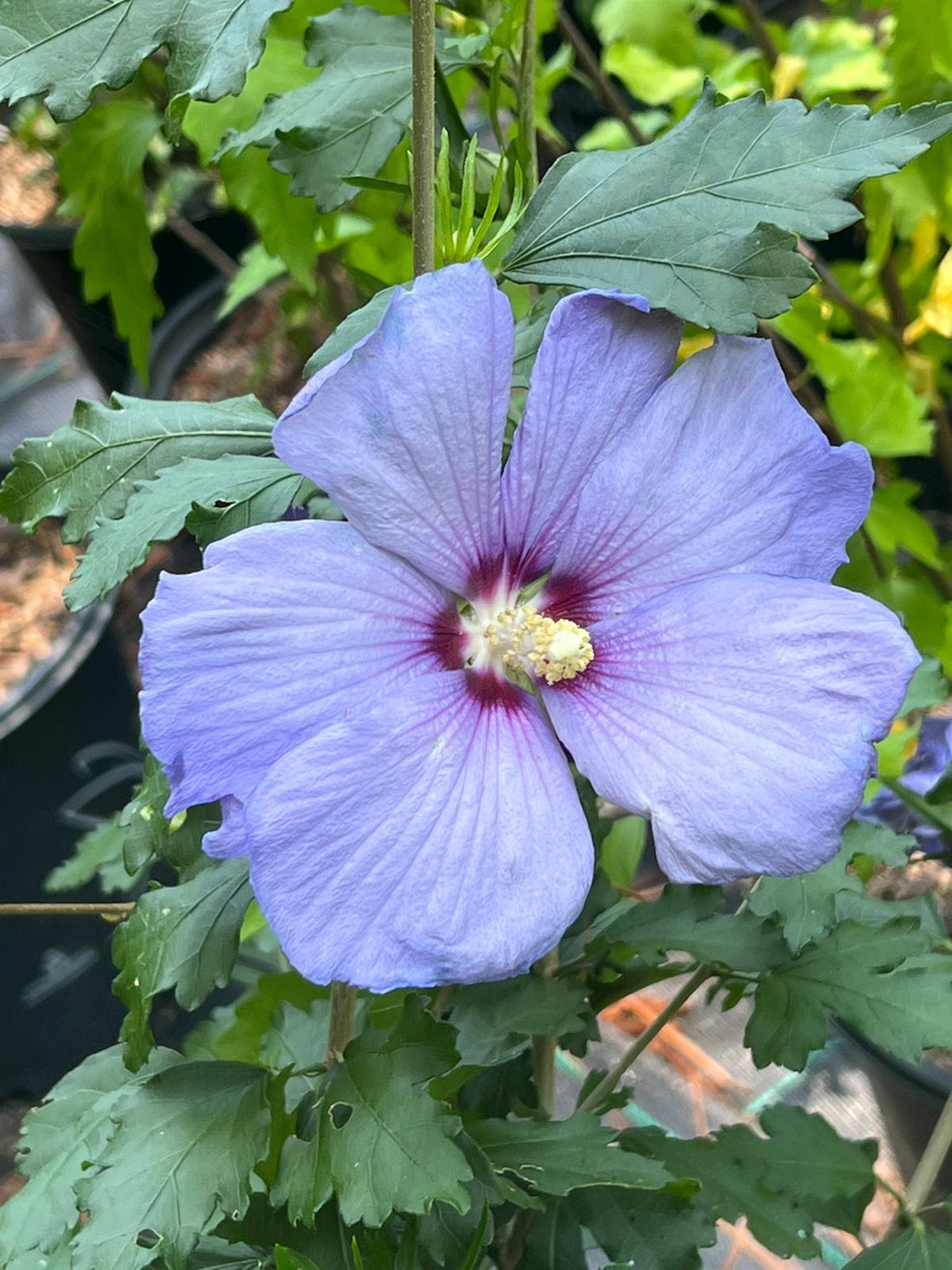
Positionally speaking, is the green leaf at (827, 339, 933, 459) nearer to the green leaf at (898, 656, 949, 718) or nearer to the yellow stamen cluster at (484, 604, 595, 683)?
the green leaf at (898, 656, 949, 718)

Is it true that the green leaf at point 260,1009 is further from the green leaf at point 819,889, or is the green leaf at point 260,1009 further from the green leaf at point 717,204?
the green leaf at point 717,204

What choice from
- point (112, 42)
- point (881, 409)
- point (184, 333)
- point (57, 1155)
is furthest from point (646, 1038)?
point (184, 333)

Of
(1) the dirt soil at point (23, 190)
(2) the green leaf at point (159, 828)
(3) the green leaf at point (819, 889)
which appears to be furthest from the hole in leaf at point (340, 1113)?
(1) the dirt soil at point (23, 190)

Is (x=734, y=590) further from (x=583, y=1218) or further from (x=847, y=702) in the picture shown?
(x=583, y=1218)

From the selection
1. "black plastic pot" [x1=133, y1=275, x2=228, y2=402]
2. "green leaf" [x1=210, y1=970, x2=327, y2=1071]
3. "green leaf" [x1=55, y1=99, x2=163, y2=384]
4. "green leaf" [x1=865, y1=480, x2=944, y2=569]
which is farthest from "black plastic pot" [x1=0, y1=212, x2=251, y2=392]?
"green leaf" [x1=210, y1=970, x2=327, y2=1071]

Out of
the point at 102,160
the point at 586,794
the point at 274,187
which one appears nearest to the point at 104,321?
the point at 102,160

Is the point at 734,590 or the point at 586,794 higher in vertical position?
the point at 734,590

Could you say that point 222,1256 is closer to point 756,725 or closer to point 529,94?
point 756,725
